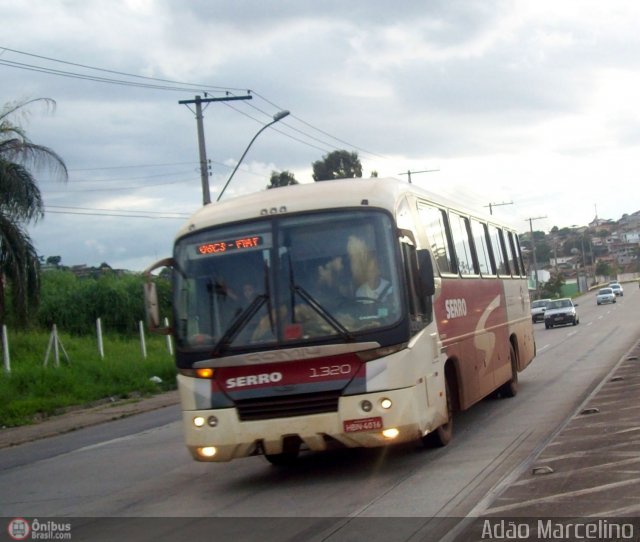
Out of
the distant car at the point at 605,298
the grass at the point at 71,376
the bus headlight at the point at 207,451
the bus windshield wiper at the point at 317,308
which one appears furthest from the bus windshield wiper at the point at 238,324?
the distant car at the point at 605,298

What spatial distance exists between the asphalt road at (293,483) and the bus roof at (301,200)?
2.85 metres

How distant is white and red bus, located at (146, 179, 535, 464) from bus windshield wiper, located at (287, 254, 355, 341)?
0.01 m

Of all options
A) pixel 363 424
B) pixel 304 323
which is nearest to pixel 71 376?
pixel 304 323

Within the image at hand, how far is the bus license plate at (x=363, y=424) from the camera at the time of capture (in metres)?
9.52

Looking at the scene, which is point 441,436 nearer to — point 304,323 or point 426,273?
point 426,273

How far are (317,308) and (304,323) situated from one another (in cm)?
20

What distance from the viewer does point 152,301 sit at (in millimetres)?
10469

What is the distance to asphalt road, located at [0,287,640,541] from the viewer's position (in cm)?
806

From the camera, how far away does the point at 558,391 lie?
57.0 ft

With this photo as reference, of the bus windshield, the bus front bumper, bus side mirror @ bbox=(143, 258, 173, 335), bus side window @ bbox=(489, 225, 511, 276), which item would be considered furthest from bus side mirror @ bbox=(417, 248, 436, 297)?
bus side window @ bbox=(489, 225, 511, 276)

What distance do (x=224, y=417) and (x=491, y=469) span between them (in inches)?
109

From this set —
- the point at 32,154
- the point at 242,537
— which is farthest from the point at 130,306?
the point at 242,537

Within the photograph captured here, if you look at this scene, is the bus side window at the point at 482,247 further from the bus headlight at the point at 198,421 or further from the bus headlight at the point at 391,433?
the bus headlight at the point at 198,421

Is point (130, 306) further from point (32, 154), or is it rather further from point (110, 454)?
point (110, 454)
